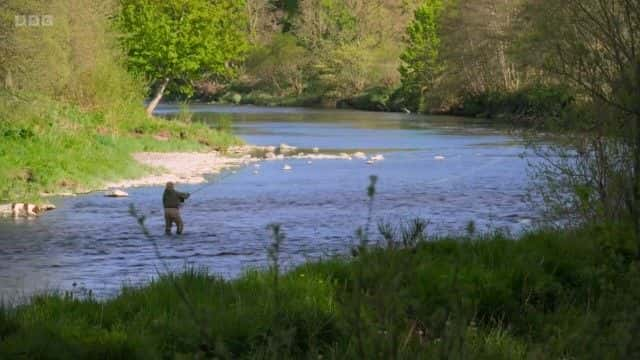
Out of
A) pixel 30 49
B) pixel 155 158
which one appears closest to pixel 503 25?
pixel 155 158

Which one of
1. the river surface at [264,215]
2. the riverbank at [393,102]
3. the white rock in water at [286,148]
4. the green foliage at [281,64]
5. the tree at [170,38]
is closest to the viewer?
the river surface at [264,215]

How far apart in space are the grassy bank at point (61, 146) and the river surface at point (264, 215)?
130cm

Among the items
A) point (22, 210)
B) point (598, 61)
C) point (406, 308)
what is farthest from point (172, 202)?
point (406, 308)

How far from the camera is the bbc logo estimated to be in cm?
2923

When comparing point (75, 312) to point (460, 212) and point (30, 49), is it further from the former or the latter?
point (30, 49)

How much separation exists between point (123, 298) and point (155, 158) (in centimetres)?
2764

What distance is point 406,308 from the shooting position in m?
7.45

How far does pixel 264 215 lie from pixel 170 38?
30.3 meters

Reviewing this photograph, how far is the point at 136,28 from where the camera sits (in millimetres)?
53719

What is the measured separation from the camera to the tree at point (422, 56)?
78944 millimetres

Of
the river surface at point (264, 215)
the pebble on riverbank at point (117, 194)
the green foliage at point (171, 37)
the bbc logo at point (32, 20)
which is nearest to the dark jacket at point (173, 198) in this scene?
the river surface at point (264, 215)

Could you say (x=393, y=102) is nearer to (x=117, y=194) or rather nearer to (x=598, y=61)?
(x=117, y=194)

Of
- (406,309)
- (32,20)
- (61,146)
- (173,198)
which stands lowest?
(61,146)

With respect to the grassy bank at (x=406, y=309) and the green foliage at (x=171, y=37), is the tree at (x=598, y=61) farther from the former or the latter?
the green foliage at (x=171, y=37)
